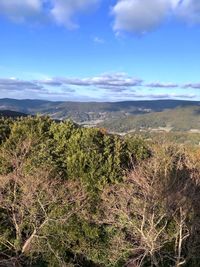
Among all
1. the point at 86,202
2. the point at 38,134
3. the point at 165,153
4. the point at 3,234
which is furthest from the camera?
the point at 38,134

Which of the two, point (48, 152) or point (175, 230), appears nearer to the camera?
point (175, 230)

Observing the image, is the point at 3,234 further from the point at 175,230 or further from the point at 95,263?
the point at 175,230

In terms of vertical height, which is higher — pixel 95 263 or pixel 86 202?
pixel 86 202

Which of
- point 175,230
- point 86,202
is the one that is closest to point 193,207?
point 175,230

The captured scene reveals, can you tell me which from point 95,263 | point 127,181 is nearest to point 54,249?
point 95,263

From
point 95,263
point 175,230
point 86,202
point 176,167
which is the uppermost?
point 176,167

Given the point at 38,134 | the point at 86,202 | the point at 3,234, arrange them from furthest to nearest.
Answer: the point at 38,134
the point at 86,202
the point at 3,234
